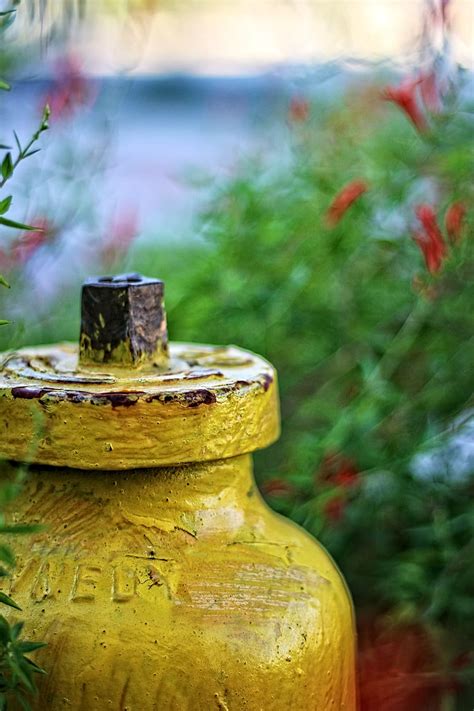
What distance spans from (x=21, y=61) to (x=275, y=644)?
0.78 metres

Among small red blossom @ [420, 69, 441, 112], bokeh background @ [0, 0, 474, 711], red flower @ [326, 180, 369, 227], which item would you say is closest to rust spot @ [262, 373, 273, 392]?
bokeh background @ [0, 0, 474, 711]

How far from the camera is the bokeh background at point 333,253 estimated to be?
1187 mm

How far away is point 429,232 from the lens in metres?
1.15

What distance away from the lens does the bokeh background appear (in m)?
1.19

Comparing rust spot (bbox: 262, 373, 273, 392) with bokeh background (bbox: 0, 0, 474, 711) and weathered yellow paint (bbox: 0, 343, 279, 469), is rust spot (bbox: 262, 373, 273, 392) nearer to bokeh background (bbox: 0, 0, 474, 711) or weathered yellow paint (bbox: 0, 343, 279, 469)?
weathered yellow paint (bbox: 0, 343, 279, 469)

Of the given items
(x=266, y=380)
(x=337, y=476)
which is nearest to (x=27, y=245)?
(x=337, y=476)

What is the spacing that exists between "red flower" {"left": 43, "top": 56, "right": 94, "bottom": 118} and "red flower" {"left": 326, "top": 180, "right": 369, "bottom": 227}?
0.44 meters

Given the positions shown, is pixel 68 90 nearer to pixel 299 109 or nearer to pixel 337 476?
pixel 299 109

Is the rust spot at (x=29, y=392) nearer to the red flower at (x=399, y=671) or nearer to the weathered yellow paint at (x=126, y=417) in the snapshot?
the weathered yellow paint at (x=126, y=417)

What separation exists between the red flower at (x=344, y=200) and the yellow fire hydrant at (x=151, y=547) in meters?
0.46

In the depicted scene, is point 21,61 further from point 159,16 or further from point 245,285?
point 159,16

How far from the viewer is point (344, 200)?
123 cm

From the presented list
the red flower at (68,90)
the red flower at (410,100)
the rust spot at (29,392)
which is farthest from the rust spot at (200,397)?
the red flower at (68,90)

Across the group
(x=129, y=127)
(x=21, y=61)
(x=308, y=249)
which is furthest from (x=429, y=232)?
(x=129, y=127)
